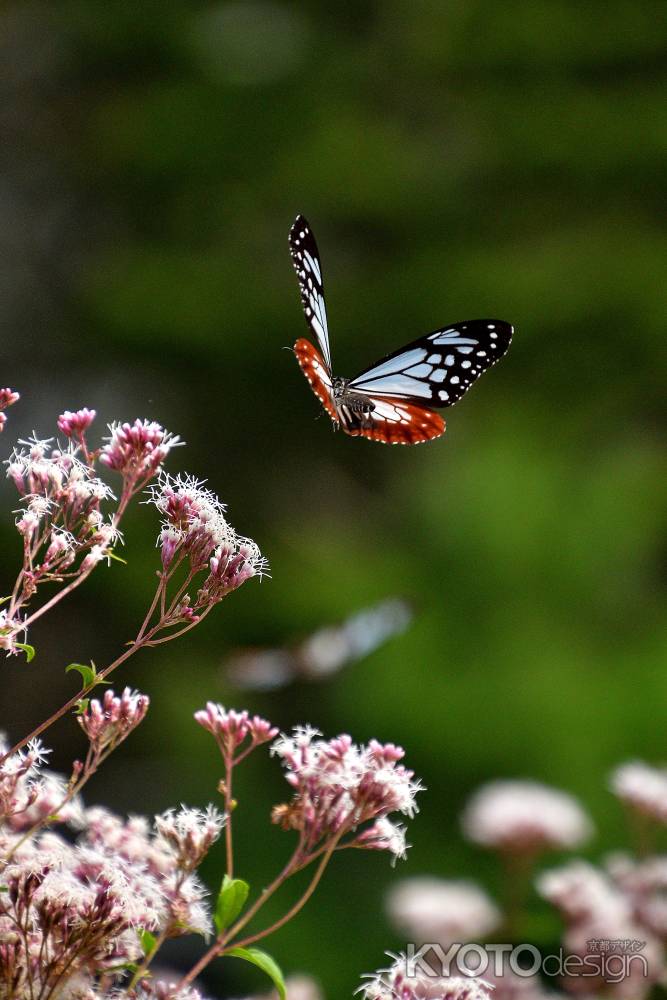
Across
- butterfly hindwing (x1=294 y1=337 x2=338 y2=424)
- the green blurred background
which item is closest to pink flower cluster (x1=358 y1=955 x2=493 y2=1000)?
butterfly hindwing (x1=294 y1=337 x2=338 y2=424)

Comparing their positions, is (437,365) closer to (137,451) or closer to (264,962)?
(137,451)

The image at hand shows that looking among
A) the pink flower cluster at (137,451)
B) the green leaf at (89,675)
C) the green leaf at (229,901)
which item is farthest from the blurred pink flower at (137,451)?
the green leaf at (229,901)

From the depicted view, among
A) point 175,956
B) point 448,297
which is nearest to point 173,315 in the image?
point 448,297

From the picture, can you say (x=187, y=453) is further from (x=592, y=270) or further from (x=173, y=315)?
(x=592, y=270)

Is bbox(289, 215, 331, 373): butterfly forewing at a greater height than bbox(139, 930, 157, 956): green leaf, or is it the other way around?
bbox(289, 215, 331, 373): butterfly forewing

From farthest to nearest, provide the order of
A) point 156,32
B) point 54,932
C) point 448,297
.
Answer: point 156,32 < point 448,297 < point 54,932

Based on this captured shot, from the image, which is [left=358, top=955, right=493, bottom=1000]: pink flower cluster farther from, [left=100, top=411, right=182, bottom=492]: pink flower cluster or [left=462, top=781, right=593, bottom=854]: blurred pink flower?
[left=462, top=781, right=593, bottom=854]: blurred pink flower

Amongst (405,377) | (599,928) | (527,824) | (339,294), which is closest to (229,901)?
(599,928)
